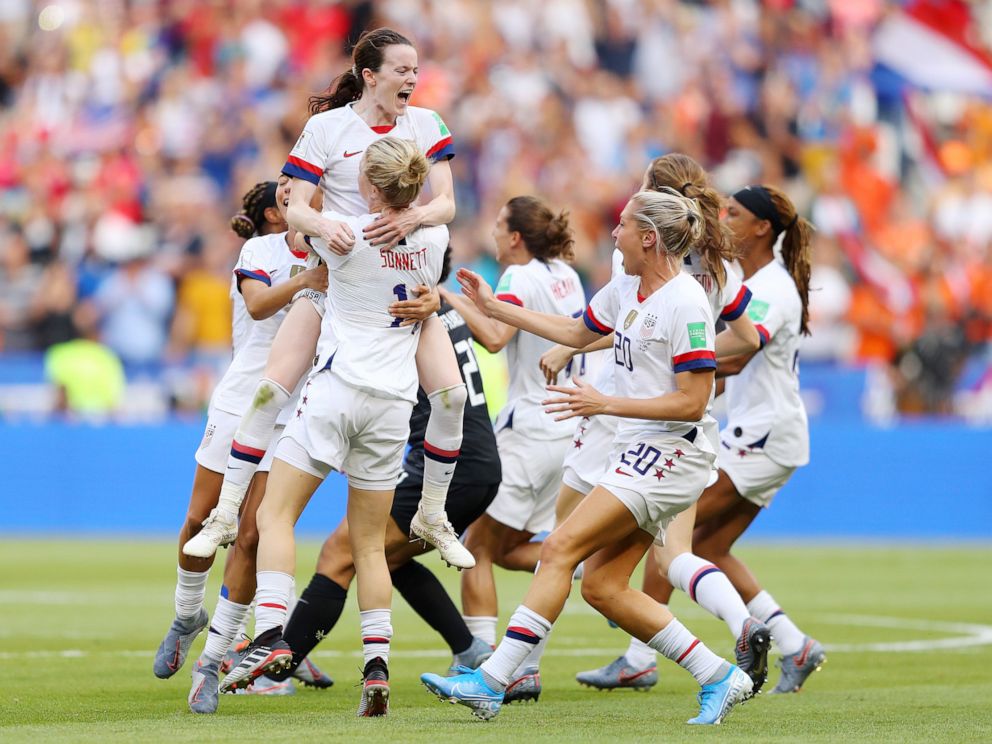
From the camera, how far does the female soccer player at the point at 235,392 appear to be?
8.17m

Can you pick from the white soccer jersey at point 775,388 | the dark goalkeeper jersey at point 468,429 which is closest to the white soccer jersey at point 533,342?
the dark goalkeeper jersey at point 468,429

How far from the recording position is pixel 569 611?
1328 centimetres

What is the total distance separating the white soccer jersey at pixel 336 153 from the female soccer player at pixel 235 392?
0.40 meters

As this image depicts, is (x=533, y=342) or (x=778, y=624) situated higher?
(x=533, y=342)

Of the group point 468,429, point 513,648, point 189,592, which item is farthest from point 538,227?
point 513,648

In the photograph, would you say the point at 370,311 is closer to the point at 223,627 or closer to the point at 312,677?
the point at 223,627

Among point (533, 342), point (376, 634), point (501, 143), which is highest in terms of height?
point (501, 143)

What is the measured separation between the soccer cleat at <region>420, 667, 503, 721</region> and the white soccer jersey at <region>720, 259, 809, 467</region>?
9.16 ft

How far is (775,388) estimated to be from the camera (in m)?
9.54

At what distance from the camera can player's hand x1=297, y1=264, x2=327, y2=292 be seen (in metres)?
7.75

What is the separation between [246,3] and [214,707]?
17910 millimetres

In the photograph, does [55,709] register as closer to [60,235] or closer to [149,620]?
[149,620]

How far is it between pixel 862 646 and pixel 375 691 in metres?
4.50

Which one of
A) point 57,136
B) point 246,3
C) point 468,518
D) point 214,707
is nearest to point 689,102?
point 246,3
